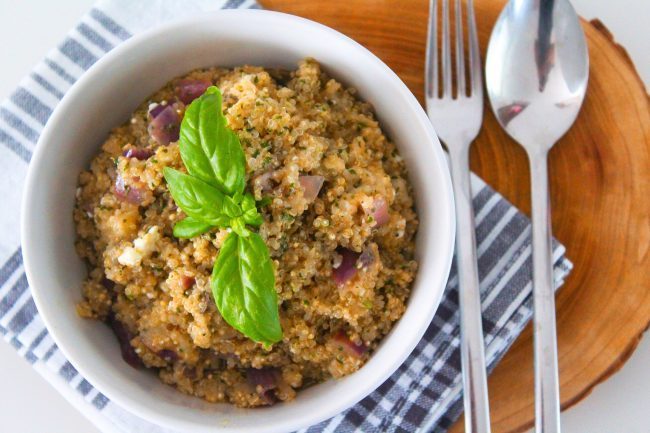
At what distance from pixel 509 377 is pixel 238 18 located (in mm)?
1716

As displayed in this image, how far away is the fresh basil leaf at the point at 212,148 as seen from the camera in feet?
6.35

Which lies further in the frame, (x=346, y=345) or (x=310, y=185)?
(x=346, y=345)

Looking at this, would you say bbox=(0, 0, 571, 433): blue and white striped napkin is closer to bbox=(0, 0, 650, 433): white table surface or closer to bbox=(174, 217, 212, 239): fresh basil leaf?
bbox=(0, 0, 650, 433): white table surface

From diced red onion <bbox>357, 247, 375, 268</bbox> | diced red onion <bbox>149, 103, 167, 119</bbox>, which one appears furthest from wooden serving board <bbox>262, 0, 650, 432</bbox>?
diced red onion <bbox>357, 247, 375, 268</bbox>

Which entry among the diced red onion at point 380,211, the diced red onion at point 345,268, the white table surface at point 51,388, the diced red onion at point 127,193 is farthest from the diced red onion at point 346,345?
the white table surface at point 51,388

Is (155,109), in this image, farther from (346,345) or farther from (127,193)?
(346,345)

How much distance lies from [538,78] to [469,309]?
98cm

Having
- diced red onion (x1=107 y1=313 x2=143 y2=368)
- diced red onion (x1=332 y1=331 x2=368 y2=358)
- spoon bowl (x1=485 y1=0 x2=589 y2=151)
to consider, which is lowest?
diced red onion (x1=332 y1=331 x2=368 y2=358)

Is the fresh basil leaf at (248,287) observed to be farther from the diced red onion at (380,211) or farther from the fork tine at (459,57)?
the fork tine at (459,57)

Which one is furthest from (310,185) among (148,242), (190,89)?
(190,89)

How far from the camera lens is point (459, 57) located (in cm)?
277

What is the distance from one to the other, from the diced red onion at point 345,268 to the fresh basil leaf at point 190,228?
41cm

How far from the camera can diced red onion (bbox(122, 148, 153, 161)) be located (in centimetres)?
216

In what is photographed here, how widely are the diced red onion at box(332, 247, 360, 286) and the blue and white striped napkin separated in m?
0.70
